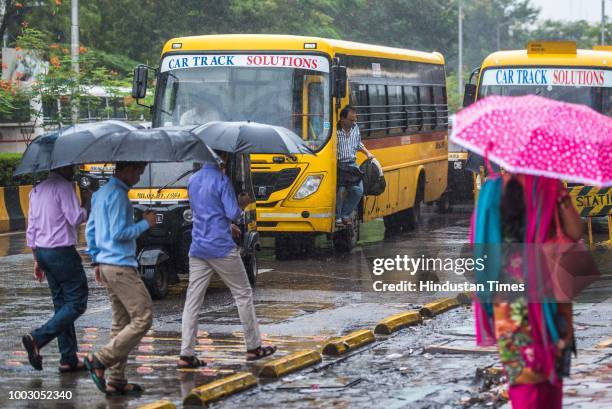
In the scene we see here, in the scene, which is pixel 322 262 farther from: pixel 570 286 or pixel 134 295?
pixel 570 286

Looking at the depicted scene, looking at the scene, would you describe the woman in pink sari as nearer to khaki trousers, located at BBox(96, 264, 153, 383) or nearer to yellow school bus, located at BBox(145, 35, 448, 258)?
khaki trousers, located at BBox(96, 264, 153, 383)

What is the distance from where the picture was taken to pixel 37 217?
367 inches

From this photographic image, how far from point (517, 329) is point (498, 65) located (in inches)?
589

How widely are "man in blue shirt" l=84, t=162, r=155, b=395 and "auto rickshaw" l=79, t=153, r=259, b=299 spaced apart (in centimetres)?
478

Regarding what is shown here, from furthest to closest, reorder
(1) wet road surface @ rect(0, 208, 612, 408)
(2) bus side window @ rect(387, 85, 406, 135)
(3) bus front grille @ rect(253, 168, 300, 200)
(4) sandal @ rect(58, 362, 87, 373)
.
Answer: (2) bus side window @ rect(387, 85, 406, 135)
(3) bus front grille @ rect(253, 168, 300, 200)
(4) sandal @ rect(58, 362, 87, 373)
(1) wet road surface @ rect(0, 208, 612, 408)

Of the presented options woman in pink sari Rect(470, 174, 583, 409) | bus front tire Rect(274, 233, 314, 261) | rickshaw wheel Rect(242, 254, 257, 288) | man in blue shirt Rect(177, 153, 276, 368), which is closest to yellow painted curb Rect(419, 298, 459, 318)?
rickshaw wheel Rect(242, 254, 257, 288)

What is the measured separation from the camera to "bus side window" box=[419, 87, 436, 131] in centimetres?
2336

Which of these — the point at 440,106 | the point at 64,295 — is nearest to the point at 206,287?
the point at 64,295

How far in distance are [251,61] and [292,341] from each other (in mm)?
7189

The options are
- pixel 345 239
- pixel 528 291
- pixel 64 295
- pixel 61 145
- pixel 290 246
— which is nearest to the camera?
pixel 528 291

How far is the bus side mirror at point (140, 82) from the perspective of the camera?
17469mm

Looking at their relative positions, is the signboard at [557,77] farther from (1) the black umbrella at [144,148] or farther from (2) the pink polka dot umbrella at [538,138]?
(2) the pink polka dot umbrella at [538,138]

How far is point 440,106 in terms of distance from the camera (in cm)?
2498

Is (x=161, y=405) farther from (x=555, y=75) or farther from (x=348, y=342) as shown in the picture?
(x=555, y=75)
